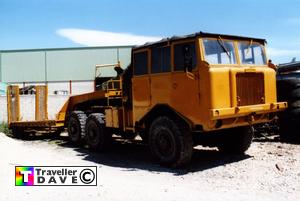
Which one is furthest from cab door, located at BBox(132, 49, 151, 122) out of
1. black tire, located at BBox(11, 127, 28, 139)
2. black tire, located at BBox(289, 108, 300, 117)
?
black tire, located at BBox(11, 127, 28, 139)

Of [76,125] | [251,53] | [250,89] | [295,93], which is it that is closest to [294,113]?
[295,93]

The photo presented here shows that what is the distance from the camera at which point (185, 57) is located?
8.75m

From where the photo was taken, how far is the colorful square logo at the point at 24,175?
753cm

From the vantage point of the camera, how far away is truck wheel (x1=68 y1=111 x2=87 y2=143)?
1341 centimetres

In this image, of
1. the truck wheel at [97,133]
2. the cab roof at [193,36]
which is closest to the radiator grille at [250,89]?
the cab roof at [193,36]

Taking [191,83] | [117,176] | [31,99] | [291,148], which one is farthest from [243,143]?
[31,99]

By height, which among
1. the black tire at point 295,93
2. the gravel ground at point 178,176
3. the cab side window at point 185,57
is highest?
the cab side window at point 185,57

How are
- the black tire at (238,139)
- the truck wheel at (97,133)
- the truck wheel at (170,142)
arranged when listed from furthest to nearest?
the truck wheel at (97,133), the black tire at (238,139), the truck wheel at (170,142)

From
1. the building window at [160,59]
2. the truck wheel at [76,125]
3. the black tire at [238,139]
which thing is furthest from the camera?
the truck wheel at [76,125]

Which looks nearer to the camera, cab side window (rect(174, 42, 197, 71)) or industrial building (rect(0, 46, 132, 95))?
cab side window (rect(174, 42, 197, 71))

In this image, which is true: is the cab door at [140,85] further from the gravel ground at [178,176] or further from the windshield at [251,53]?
the windshield at [251,53]

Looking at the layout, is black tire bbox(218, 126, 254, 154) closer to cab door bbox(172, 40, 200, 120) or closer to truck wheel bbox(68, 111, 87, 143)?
cab door bbox(172, 40, 200, 120)

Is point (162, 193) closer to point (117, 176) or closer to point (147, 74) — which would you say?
point (117, 176)

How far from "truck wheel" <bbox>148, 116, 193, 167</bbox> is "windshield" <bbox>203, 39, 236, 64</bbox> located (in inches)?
60.6
